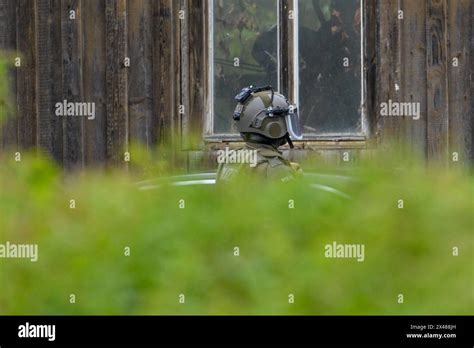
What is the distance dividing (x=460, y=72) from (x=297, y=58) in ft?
4.34

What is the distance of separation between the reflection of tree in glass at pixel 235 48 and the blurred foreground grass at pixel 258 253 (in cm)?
720

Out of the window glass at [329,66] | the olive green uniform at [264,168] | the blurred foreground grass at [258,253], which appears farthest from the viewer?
the window glass at [329,66]

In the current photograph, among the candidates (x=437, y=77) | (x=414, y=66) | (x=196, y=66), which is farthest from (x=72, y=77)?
(x=437, y=77)

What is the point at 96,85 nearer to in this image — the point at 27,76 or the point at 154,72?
the point at 154,72

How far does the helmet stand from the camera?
6895 mm

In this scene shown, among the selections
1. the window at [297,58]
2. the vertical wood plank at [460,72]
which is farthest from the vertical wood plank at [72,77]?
the vertical wood plank at [460,72]

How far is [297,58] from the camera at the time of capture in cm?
984

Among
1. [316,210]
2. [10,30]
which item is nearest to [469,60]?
[10,30]

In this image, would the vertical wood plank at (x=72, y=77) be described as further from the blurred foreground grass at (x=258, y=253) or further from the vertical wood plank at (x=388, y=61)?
the blurred foreground grass at (x=258, y=253)

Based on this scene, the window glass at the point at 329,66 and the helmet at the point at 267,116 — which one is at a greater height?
the window glass at the point at 329,66

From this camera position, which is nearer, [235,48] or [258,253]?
[258,253]

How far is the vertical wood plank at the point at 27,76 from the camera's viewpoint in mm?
10000
